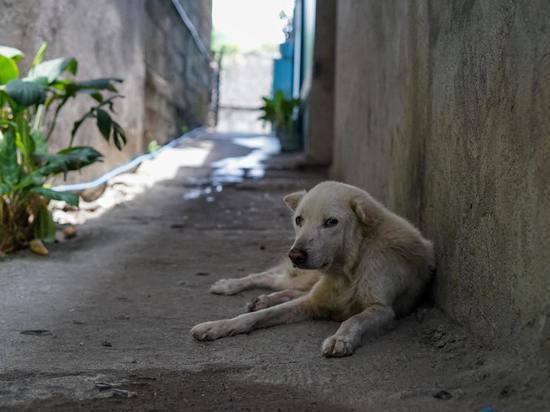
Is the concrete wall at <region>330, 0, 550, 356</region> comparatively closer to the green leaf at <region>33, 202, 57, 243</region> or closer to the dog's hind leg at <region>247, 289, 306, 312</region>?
the dog's hind leg at <region>247, 289, 306, 312</region>

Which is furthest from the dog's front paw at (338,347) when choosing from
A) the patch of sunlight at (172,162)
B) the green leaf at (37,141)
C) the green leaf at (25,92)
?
the patch of sunlight at (172,162)

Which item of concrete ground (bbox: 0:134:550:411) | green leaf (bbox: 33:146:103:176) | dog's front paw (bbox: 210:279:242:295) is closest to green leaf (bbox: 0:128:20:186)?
green leaf (bbox: 33:146:103:176)

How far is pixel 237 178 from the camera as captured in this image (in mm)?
8461

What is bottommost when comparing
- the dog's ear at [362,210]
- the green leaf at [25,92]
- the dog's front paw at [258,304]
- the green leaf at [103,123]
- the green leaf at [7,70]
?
the dog's front paw at [258,304]

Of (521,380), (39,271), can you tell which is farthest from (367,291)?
(39,271)

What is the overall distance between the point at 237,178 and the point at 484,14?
6237 mm

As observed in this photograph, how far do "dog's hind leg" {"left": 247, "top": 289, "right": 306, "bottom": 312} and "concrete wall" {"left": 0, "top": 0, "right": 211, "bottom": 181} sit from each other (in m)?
3.30

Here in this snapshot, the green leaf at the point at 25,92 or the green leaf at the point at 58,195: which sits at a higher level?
the green leaf at the point at 25,92

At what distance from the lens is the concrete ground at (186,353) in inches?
77.8

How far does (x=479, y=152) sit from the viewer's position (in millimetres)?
2416

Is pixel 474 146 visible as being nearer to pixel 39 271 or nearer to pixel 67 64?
pixel 39 271

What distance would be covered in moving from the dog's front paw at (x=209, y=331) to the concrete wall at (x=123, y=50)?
11.6 ft

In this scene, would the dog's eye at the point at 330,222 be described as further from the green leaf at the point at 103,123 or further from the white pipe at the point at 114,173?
the white pipe at the point at 114,173

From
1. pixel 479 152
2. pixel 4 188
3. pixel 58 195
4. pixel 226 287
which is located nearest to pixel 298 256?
pixel 479 152
